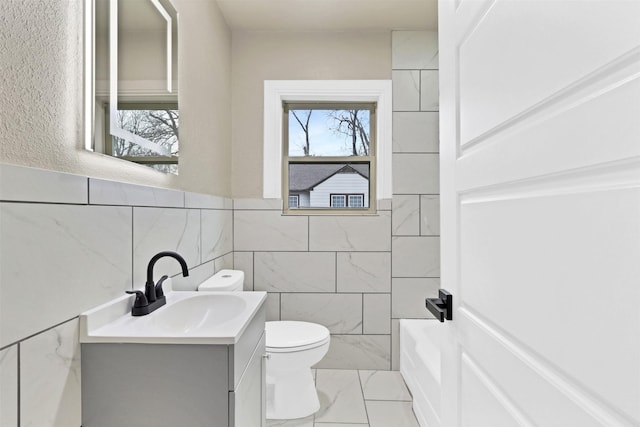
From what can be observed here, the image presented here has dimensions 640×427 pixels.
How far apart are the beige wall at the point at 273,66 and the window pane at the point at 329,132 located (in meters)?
0.28

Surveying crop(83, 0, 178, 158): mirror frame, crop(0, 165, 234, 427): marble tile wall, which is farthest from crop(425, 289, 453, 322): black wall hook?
crop(83, 0, 178, 158): mirror frame

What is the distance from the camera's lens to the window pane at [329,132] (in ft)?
9.70

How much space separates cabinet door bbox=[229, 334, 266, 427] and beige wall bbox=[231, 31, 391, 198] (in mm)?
1566

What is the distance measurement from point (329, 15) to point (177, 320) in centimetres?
224

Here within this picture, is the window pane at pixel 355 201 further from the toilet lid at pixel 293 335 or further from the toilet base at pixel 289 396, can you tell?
the toilet base at pixel 289 396

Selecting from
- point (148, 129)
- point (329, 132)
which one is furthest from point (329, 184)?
point (148, 129)

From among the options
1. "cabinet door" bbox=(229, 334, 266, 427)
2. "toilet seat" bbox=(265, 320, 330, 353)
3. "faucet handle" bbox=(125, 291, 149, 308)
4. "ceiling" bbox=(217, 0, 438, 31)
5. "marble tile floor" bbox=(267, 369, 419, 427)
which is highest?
"ceiling" bbox=(217, 0, 438, 31)

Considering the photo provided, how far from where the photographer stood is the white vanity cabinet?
102 cm

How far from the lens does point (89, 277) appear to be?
1.09 metres

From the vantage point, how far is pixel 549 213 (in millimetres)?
563

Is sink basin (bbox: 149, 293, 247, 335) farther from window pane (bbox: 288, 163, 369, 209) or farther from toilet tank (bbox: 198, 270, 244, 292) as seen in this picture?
window pane (bbox: 288, 163, 369, 209)

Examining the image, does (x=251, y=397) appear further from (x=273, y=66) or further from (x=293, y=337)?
(x=273, y=66)

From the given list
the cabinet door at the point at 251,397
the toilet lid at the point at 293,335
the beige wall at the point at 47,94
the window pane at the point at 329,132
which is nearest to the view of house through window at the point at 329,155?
the window pane at the point at 329,132

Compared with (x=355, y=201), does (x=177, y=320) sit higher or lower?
lower
